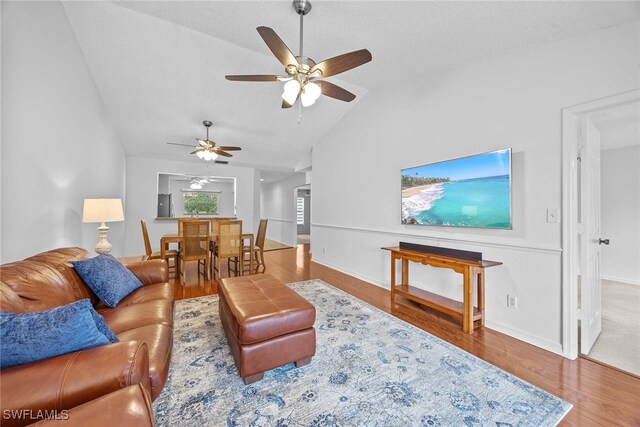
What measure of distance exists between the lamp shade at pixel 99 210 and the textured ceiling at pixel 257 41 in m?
1.80

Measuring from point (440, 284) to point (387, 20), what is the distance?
115 inches

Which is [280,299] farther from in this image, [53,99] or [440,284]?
[53,99]

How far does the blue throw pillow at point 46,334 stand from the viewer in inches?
33.7

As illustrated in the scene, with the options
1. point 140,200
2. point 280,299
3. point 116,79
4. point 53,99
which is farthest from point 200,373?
point 140,200

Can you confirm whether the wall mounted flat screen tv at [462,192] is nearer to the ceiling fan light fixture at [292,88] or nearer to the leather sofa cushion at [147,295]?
the ceiling fan light fixture at [292,88]

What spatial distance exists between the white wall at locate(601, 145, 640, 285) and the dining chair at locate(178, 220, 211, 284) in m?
6.71

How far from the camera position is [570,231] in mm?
2086

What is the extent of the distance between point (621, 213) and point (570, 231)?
3.55m

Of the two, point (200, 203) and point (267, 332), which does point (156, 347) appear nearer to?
point (267, 332)

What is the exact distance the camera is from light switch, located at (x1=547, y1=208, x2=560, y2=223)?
2.16 m

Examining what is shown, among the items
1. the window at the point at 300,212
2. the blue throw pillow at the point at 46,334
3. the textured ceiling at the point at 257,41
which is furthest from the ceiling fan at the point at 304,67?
the window at the point at 300,212

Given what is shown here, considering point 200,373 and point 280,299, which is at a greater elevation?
point 280,299

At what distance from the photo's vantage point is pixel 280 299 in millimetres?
2006

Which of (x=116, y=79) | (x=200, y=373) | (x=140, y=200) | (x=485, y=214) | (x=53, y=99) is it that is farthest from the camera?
(x=140, y=200)
